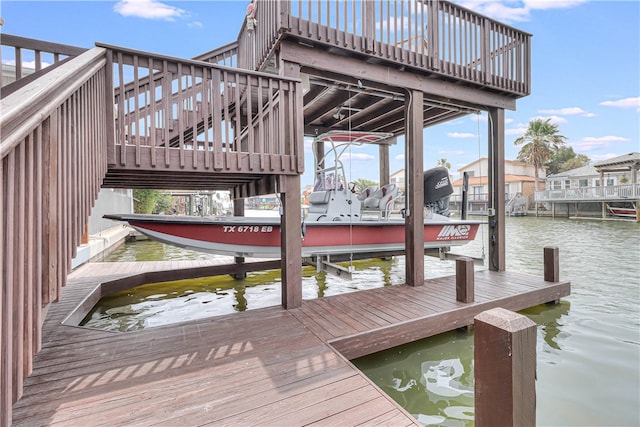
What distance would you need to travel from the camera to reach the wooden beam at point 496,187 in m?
5.22

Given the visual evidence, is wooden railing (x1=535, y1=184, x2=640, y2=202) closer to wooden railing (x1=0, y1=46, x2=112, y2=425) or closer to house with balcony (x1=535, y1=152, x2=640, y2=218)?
house with balcony (x1=535, y1=152, x2=640, y2=218)

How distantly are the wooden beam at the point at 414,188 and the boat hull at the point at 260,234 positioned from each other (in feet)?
2.89

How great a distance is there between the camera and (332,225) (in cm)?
491

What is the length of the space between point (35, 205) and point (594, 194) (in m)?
29.8

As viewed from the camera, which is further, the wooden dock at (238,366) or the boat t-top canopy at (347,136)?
the boat t-top canopy at (347,136)

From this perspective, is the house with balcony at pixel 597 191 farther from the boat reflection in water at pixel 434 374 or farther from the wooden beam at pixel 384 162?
the boat reflection in water at pixel 434 374

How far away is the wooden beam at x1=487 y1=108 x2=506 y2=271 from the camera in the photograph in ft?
17.1

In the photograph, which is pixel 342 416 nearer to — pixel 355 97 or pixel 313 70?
pixel 313 70

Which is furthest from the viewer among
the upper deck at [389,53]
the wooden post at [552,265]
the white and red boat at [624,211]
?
the white and red boat at [624,211]

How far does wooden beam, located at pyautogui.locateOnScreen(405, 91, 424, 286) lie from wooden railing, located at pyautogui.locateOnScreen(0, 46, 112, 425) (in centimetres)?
375

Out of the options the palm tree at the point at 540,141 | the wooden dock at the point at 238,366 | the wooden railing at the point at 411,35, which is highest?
the palm tree at the point at 540,141

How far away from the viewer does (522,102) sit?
218 inches

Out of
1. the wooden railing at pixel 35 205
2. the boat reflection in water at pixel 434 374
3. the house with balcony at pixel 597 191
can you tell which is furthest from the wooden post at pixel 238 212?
the house with balcony at pixel 597 191

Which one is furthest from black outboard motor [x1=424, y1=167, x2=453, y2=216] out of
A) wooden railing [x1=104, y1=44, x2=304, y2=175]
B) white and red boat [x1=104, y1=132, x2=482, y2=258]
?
wooden railing [x1=104, y1=44, x2=304, y2=175]
